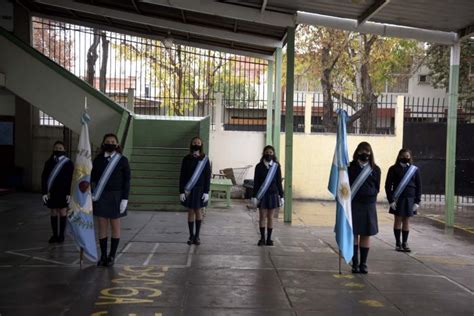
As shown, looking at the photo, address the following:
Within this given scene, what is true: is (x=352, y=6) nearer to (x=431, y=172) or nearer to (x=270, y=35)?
(x=270, y=35)

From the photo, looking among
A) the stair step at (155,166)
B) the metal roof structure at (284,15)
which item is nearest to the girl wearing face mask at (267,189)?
the metal roof structure at (284,15)

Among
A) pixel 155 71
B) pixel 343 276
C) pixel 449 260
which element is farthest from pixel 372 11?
pixel 155 71

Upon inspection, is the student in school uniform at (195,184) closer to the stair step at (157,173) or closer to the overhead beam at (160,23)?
the stair step at (157,173)

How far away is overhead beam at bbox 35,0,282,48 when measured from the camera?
1520 cm

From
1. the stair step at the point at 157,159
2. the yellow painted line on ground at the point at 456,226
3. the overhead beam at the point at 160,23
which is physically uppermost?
the overhead beam at the point at 160,23

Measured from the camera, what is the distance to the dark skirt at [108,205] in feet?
24.7

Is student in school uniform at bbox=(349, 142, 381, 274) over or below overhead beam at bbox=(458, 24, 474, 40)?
below

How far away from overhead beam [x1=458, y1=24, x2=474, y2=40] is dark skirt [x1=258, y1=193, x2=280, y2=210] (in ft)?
20.3

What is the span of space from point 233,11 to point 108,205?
674cm

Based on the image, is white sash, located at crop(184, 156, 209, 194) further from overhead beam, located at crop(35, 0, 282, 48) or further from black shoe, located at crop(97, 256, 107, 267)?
overhead beam, located at crop(35, 0, 282, 48)

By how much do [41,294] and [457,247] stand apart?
7.38 meters

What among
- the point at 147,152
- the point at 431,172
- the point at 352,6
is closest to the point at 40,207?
the point at 147,152

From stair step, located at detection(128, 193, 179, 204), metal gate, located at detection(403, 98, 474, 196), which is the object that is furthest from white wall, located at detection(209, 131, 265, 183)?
metal gate, located at detection(403, 98, 474, 196)

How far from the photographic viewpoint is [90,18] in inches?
691
